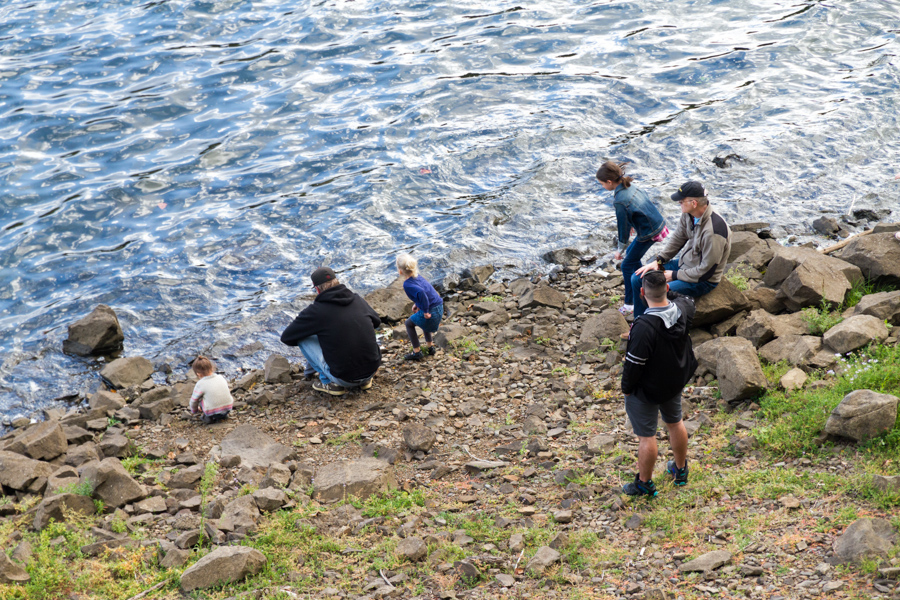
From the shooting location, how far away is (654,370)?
7.18m

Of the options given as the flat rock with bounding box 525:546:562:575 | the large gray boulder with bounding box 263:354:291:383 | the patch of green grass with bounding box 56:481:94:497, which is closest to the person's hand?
the flat rock with bounding box 525:546:562:575

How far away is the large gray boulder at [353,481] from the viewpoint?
327 inches

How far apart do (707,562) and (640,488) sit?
1.34 m

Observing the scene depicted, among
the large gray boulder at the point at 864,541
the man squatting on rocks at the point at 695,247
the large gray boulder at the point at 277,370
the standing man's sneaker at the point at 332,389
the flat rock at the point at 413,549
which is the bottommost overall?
the large gray boulder at the point at 277,370

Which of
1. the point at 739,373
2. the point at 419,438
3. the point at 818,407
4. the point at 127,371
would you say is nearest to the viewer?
the point at 818,407

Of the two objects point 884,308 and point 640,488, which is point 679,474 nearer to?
point 640,488

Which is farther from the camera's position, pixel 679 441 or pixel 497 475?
pixel 497 475

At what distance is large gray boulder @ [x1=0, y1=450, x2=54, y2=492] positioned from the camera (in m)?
8.86

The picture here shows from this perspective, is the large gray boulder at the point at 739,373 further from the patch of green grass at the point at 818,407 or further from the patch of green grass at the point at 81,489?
the patch of green grass at the point at 81,489

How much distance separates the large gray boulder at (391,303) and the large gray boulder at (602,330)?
383 centimetres

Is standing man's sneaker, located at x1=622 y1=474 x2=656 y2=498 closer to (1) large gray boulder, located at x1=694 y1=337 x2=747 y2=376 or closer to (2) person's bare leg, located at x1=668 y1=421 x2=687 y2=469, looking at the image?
(2) person's bare leg, located at x1=668 y1=421 x2=687 y2=469

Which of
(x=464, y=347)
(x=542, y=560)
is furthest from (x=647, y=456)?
(x=464, y=347)

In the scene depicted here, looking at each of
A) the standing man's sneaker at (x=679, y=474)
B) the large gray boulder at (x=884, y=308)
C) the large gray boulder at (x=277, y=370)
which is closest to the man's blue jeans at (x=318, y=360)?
the large gray boulder at (x=277, y=370)

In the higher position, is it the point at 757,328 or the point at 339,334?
the point at 757,328
